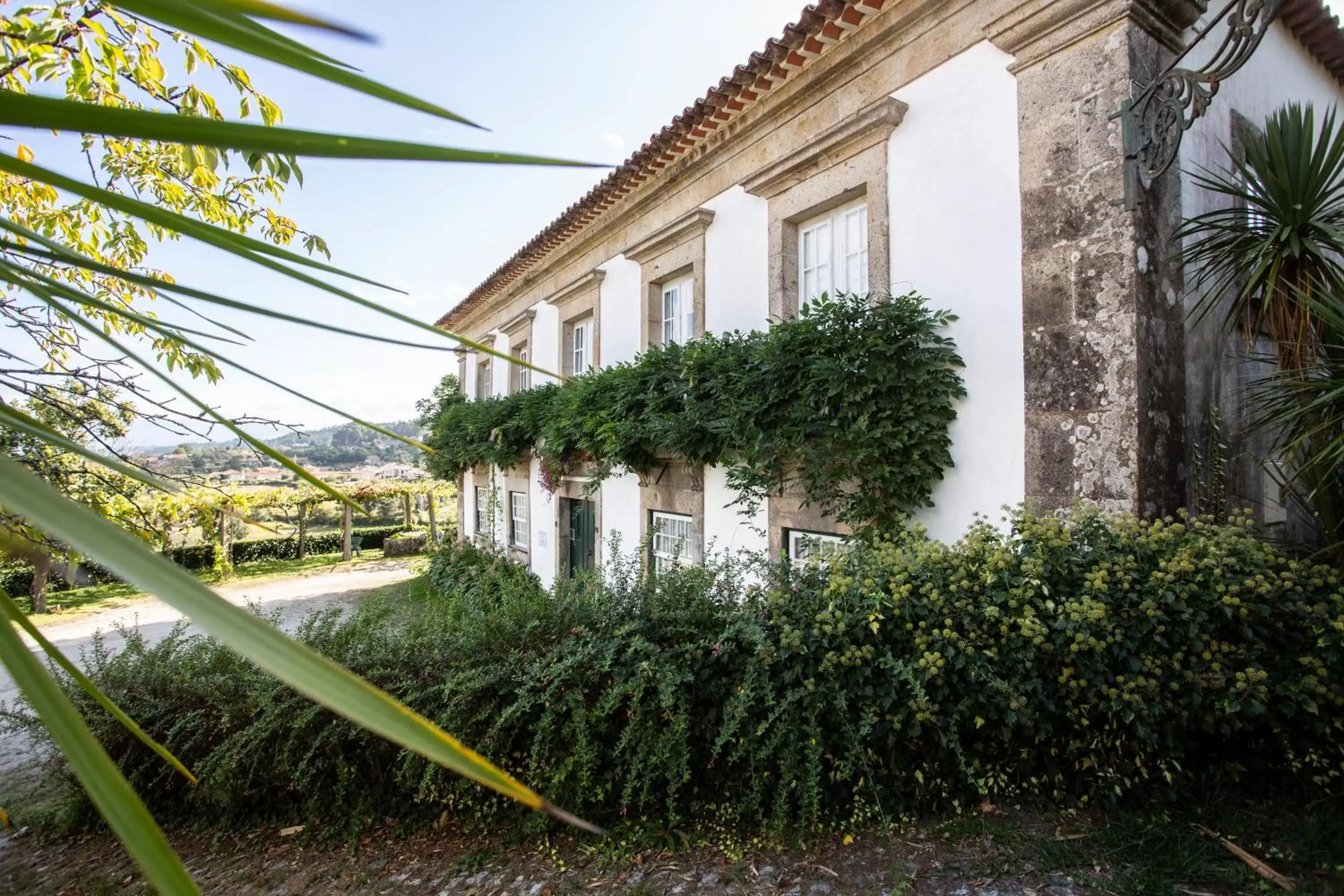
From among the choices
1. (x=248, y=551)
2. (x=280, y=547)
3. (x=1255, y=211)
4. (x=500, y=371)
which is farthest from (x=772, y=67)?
(x=280, y=547)

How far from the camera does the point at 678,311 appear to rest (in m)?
7.61

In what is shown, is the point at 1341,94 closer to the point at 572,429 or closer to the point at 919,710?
the point at 919,710

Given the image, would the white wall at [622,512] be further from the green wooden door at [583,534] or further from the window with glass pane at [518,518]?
the window with glass pane at [518,518]

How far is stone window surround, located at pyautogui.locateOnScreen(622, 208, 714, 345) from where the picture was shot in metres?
6.86

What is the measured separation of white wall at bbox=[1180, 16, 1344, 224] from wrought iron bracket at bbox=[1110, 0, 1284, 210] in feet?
2.04

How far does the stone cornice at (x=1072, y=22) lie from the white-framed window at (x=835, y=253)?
139 cm

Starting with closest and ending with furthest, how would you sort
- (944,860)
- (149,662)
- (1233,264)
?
(944,860), (1233,264), (149,662)

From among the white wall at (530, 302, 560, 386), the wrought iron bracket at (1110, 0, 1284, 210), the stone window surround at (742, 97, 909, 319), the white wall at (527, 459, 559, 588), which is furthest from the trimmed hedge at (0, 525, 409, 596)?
the wrought iron bracket at (1110, 0, 1284, 210)

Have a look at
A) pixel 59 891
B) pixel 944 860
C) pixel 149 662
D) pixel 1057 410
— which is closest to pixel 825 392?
Result: pixel 1057 410

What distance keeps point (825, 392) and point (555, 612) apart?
2.46 meters

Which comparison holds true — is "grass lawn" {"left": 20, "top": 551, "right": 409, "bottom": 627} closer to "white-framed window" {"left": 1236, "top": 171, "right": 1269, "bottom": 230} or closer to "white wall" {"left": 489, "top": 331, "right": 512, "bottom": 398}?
"white wall" {"left": 489, "top": 331, "right": 512, "bottom": 398}

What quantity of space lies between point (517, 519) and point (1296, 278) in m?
10.5

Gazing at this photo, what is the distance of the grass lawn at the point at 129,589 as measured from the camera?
12484mm

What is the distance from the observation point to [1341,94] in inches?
239
